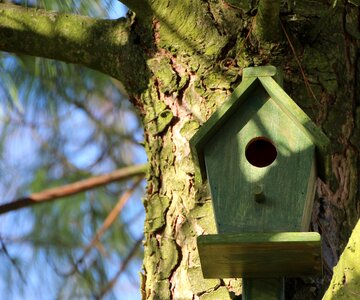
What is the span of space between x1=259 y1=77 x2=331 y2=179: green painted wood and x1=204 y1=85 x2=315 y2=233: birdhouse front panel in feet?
0.05

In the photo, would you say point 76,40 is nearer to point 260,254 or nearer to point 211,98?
point 211,98

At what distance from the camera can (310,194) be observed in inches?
56.3

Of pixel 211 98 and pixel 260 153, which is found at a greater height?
pixel 211 98

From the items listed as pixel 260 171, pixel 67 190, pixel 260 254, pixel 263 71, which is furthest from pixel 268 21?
pixel 67 190

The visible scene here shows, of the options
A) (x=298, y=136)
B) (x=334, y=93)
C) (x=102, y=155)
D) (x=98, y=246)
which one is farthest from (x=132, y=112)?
(x=298, y=136)

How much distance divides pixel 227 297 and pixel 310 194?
24 cm

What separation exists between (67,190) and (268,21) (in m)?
0.97

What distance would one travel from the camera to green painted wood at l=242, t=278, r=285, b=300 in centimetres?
138

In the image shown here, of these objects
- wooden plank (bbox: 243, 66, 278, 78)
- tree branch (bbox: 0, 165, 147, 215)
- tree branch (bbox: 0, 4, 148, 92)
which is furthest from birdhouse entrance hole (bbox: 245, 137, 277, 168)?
tree branch (bbox: 0, 165, 147, 215)

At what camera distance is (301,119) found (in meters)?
1.40

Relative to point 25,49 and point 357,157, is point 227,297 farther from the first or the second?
point 25,49

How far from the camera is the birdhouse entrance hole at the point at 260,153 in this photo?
58.7 inches

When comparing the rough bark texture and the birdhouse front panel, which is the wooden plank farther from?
the rough bark texture

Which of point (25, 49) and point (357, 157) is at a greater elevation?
point (25, 49)
